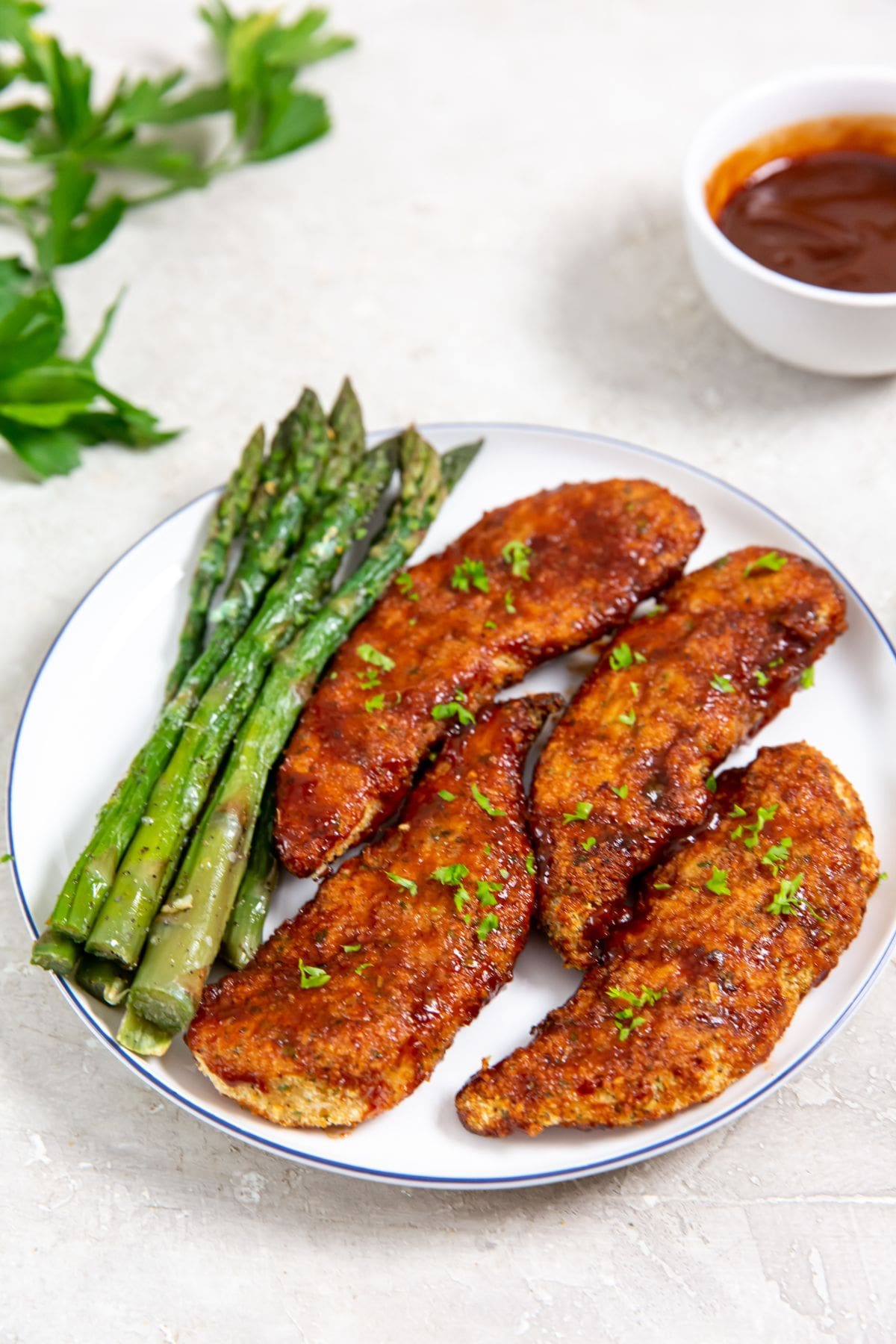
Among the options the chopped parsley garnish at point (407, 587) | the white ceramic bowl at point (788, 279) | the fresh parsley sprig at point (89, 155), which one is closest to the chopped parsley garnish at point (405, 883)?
the chopped parsley garnish at point (407, 587)

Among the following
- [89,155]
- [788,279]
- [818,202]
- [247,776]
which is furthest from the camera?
[89,155]

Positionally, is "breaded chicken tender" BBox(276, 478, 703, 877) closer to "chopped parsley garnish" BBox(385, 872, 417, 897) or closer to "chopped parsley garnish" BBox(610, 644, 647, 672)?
"chopped parsley garnish" BBox(610, 644, 647, 672)

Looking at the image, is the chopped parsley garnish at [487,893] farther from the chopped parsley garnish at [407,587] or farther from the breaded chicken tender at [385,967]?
the chopped parsley garnish at [407,587]

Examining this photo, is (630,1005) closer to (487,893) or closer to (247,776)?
(487,893)

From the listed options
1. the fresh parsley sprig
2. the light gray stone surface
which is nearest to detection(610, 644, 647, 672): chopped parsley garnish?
the light gray stone surface

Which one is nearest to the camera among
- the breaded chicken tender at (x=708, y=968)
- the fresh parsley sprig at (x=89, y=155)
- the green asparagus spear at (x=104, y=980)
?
the breaded chicken tender at (x=708, y=968)

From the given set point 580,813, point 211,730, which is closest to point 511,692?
point 580,813

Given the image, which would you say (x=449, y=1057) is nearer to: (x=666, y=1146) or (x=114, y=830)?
(x=666, y=1146)
